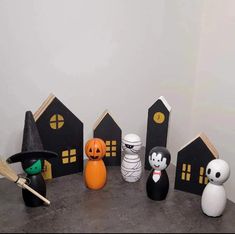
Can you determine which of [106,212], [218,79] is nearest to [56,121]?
[106,212]

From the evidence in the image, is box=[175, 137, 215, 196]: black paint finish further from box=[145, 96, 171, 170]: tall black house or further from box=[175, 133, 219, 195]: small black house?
box=[145, 96, 171, 170]: tall black house

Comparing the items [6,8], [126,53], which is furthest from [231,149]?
[6,8]

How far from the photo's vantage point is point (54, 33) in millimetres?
902

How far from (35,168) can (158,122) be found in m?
0.39

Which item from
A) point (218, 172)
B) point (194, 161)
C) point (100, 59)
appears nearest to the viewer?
point (218, 172)

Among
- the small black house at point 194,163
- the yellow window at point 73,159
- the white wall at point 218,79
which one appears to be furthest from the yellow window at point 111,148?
the white wall at point 218,79

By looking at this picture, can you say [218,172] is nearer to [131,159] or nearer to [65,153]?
[131,159]

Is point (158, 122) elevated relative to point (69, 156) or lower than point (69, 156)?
elevated

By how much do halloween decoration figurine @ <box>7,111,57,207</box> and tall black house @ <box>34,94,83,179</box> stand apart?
81 millimetres

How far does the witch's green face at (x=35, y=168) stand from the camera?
0.71 meters

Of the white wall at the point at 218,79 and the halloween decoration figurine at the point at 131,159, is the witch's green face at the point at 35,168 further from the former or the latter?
the white wall at the point at 218,79

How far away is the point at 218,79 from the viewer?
110 centimetres

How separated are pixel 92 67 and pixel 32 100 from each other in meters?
0.24

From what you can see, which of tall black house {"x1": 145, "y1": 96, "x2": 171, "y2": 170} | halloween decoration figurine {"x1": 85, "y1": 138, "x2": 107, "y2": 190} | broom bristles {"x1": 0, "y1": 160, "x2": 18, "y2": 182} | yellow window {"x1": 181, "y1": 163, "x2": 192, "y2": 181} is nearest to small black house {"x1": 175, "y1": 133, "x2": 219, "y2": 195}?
yellow window {"x1": 181, "y1": 163, "x2": 192, "y2": 181}
